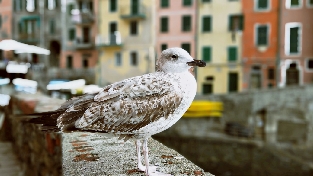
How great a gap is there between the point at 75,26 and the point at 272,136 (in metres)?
11.4

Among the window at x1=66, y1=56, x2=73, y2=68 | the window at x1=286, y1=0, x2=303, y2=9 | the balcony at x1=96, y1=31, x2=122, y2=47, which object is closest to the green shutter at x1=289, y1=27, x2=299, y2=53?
the window at x1=286, y1=0, x2=303, y2=9

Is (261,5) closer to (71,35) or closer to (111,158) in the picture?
(71,35)

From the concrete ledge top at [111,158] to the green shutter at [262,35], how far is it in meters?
12.7

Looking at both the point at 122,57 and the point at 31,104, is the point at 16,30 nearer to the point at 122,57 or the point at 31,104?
the point at 122,57

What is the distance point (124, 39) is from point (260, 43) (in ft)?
20.5

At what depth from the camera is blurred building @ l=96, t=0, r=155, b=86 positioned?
14930 mm

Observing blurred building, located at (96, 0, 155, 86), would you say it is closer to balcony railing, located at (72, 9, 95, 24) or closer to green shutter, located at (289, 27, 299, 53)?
balcony railing, located at (72, 9, 95, 24)

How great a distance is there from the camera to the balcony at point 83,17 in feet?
53.0

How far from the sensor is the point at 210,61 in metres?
14.1

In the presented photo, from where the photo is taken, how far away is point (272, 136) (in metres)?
11.1

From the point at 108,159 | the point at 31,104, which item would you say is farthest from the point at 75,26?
the point at 108,159

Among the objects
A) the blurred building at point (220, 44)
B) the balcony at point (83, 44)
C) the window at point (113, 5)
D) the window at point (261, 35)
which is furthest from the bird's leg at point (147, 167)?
the balcony at point (83, 44)

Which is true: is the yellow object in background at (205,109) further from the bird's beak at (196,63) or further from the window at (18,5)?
the window at (18,5)

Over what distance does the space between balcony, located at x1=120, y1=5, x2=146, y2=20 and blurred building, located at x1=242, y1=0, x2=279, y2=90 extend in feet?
14.8
